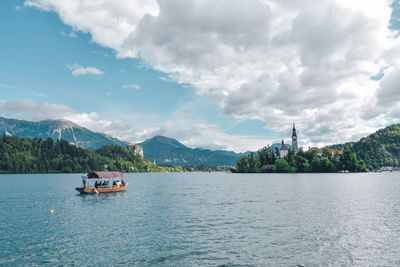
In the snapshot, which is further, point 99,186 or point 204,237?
point 99,186

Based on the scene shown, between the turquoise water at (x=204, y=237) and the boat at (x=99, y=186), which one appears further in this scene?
the boat at (x=99, y=186)

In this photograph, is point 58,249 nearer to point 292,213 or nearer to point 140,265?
point 140,265

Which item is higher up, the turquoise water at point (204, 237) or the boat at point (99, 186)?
the boat at point (99, 186)

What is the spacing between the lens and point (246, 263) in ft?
85.7

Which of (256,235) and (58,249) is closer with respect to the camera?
(58,249)

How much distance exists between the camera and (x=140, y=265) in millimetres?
25906

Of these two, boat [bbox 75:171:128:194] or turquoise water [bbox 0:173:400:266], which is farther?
boat [bbox 75:171:128:194]

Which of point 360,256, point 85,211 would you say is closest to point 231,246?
point 360,256

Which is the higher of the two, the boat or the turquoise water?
the boat

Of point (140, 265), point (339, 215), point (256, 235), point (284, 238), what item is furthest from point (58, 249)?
point (339, 215)

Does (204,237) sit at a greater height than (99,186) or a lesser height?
lesser

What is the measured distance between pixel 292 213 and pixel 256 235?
18.4 meters

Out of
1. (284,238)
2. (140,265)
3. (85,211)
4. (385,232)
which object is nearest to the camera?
(140,265)

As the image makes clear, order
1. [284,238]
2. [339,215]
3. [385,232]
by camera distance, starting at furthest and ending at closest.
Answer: [339,215]
[385,232]
[284,238]
